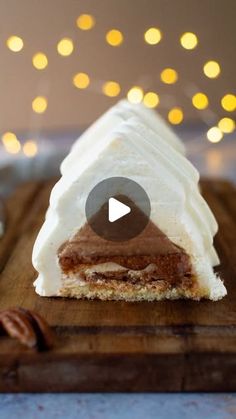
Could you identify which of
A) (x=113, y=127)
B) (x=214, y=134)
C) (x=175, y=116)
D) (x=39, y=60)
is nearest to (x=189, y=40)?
(x=175, y=116)

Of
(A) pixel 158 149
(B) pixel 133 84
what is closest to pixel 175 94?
(B) pixel 133 84

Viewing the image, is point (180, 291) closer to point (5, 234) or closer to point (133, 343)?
point (133, 343)

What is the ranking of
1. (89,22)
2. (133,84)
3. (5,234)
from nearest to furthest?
(5,234), (89,22), (133,84)

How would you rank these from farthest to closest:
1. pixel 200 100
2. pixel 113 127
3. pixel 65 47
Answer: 1. pixel 200 100
2. pixel 65 47
3. pixel 113 127

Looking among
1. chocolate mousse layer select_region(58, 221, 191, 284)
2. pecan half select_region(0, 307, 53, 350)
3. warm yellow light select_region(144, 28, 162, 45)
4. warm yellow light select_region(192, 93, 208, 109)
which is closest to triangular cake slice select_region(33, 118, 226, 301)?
chocolate mousse layer select_region(58, 221, 191, 284)

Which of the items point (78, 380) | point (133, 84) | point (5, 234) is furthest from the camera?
point (133, 84)

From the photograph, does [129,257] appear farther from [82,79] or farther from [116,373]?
[82,79]
